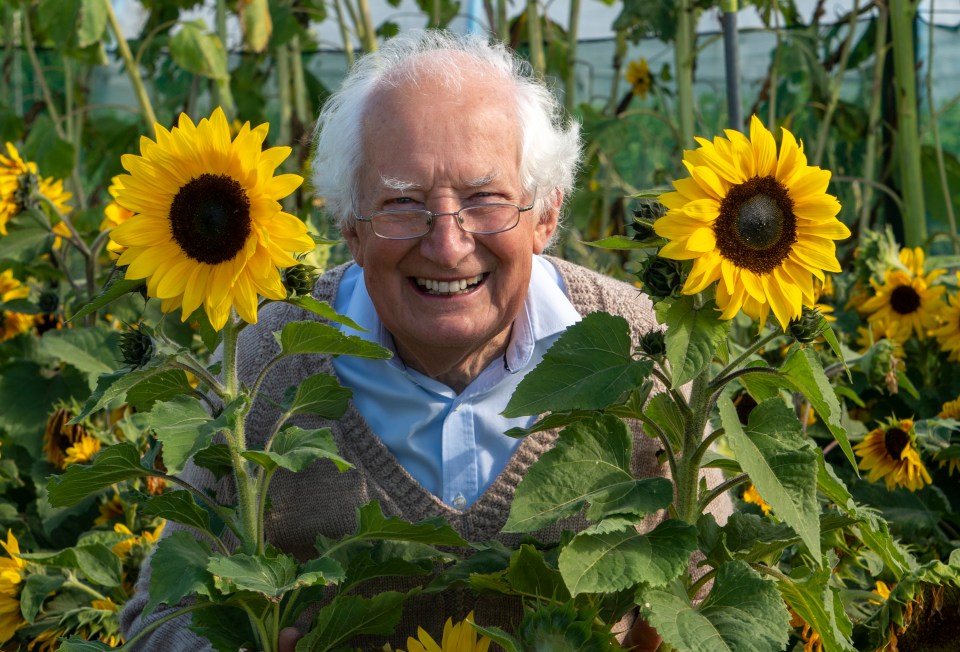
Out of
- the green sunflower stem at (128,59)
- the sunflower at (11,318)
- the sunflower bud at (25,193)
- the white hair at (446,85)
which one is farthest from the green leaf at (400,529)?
the green sunflower stem at (128,59)

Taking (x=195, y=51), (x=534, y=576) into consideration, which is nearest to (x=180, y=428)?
(x=534, y=576)

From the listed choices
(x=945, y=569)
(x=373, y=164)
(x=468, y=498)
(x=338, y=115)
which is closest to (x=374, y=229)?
(x=373, y=164)

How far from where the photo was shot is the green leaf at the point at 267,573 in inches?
44.0

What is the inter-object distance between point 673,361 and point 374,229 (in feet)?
1.89

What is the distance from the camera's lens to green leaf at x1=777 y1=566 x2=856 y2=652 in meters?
1.21

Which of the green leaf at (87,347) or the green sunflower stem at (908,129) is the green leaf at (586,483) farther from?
the green sunflower stem at (908,129)

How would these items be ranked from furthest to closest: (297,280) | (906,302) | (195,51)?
1. (195,51)
2. (906,302)
3. (297,280)

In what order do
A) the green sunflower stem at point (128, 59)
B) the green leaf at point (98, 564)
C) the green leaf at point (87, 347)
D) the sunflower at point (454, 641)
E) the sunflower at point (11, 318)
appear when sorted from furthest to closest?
the green sunflower stem at point (128, 59)
the sunflower at point (11, 318)
the green leaf at point (87, 347)
the green leaf at point (98, 564)
the sunflower at point (454, 641)

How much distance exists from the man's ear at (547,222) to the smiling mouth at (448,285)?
6.2 inches

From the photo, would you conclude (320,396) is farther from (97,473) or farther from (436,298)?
(436,298)

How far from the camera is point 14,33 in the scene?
4.31 meters

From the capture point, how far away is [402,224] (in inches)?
62.9

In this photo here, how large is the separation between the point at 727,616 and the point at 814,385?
8.9 inches

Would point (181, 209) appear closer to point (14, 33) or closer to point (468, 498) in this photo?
point (468, 498)
